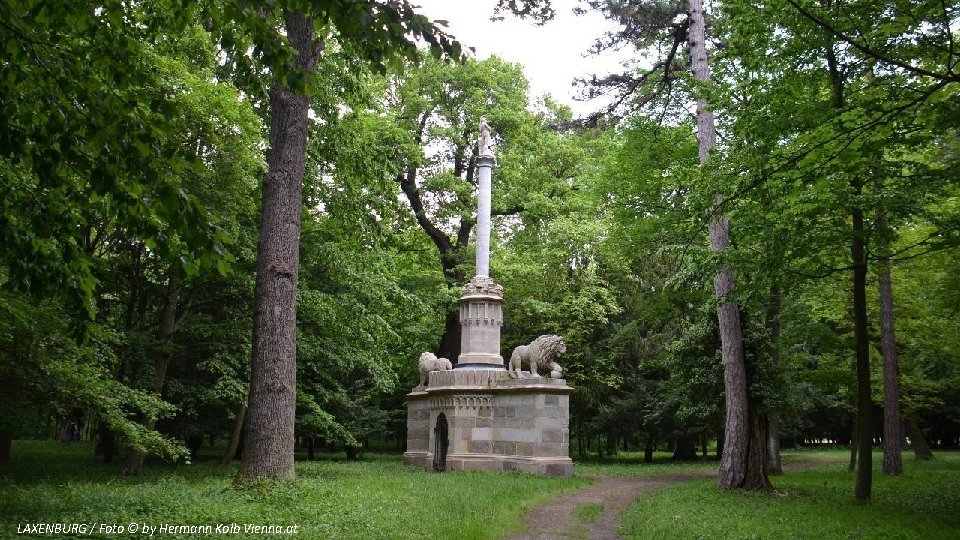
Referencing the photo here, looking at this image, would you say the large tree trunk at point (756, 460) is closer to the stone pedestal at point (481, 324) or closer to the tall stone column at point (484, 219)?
the stone pedestal at point (481, 324)

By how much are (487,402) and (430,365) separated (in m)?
2.26

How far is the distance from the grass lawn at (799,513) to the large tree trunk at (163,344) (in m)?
10.0

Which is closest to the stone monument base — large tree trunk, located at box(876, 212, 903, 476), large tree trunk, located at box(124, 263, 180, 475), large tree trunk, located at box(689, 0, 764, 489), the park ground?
the park ground

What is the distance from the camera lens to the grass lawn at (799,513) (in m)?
8.67

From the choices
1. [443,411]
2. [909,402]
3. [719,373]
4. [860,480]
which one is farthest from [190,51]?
[909,402]

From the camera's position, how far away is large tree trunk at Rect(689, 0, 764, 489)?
44.3 feet

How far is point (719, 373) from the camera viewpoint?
15.7 meters

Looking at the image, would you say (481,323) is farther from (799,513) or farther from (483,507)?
(799,513)

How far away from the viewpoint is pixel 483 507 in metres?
10.5

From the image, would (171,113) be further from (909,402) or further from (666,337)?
(909,402)

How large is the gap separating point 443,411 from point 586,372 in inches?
335

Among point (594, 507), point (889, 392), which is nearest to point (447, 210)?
point (889, 392)

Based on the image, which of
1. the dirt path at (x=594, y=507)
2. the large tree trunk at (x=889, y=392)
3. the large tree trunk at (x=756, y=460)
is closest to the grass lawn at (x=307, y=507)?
the dirt path at (x=594, y=507)

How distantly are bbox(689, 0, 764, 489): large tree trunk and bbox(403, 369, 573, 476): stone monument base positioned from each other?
4.09 m
